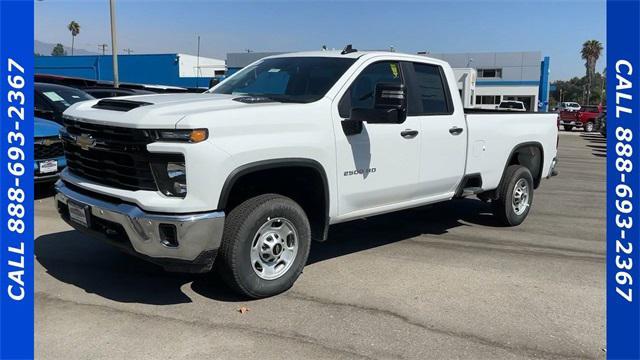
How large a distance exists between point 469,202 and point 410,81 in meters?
3.94

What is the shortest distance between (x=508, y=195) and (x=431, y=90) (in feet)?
6.73

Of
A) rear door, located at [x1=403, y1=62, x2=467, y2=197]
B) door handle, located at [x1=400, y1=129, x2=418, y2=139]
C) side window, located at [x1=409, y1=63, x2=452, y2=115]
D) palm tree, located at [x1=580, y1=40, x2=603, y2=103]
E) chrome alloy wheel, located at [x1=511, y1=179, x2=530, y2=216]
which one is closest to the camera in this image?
door handle, located at [x1=400, y1=129, x2=418, y2=139]

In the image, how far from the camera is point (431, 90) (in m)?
5.78

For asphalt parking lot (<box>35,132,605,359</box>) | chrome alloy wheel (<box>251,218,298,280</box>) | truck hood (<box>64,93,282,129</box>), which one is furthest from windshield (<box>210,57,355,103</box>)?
asphalt parking lot (<box>35,132,605,359</box>)

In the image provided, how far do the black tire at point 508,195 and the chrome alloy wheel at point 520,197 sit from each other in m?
0.04

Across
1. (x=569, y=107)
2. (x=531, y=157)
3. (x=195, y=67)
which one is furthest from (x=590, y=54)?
(x=531, y=157)

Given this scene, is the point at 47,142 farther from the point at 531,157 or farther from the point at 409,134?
the point at 531,157

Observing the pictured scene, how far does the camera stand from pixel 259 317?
4094mm

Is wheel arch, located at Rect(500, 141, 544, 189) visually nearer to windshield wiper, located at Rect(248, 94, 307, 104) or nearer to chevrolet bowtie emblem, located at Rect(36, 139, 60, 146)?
windshield wiper, located at Rect(248, 94, 307, 104)

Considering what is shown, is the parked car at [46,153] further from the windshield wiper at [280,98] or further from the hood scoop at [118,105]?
the windshield wiper at [280,98]

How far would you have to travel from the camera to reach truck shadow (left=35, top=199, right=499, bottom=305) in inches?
178

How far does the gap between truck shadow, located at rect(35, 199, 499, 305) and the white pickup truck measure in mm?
606

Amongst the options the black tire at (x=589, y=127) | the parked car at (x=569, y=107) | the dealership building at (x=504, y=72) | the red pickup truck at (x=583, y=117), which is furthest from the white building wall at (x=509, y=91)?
the black tire at (x=589, y=127)

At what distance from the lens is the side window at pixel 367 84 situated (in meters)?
4.77
